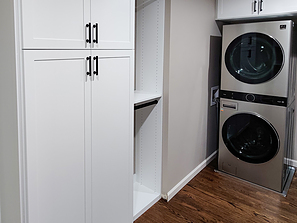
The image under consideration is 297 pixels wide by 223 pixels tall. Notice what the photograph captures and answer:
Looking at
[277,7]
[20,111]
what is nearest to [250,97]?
[277,7]

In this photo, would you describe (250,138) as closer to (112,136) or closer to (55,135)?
(112,136)

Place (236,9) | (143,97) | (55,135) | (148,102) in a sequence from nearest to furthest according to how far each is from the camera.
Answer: (55,135)
(143,97)
(148,102)
(236,9)

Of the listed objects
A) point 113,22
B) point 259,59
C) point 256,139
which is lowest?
point 256,139

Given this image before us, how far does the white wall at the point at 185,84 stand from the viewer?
91.3 inches

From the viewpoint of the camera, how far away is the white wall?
2318 millimetres

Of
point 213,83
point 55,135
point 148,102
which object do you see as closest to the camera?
point 55,135

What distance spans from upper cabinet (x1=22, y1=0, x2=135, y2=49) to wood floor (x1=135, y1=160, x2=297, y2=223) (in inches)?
55.6

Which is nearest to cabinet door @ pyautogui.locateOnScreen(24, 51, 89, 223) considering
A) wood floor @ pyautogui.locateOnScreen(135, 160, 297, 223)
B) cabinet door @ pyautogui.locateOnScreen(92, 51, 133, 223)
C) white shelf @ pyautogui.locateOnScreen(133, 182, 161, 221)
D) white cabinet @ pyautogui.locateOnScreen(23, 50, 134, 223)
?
white cabinet @ pyautogui.locateOnScreen(23, 50, 134, 223)

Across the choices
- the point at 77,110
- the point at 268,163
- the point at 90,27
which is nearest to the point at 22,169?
the point at 77,110

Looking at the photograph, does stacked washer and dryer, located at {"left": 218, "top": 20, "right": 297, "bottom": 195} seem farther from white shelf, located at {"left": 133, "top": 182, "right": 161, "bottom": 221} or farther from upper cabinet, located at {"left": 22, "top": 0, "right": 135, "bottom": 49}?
upper cabinet, located at {"left": 22, "top": 0, "right": 135, "bottom": 49}

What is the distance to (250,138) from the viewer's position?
2783 millimetres

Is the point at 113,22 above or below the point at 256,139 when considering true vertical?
above

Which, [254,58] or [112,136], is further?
[254,58]

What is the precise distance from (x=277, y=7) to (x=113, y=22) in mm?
1695
